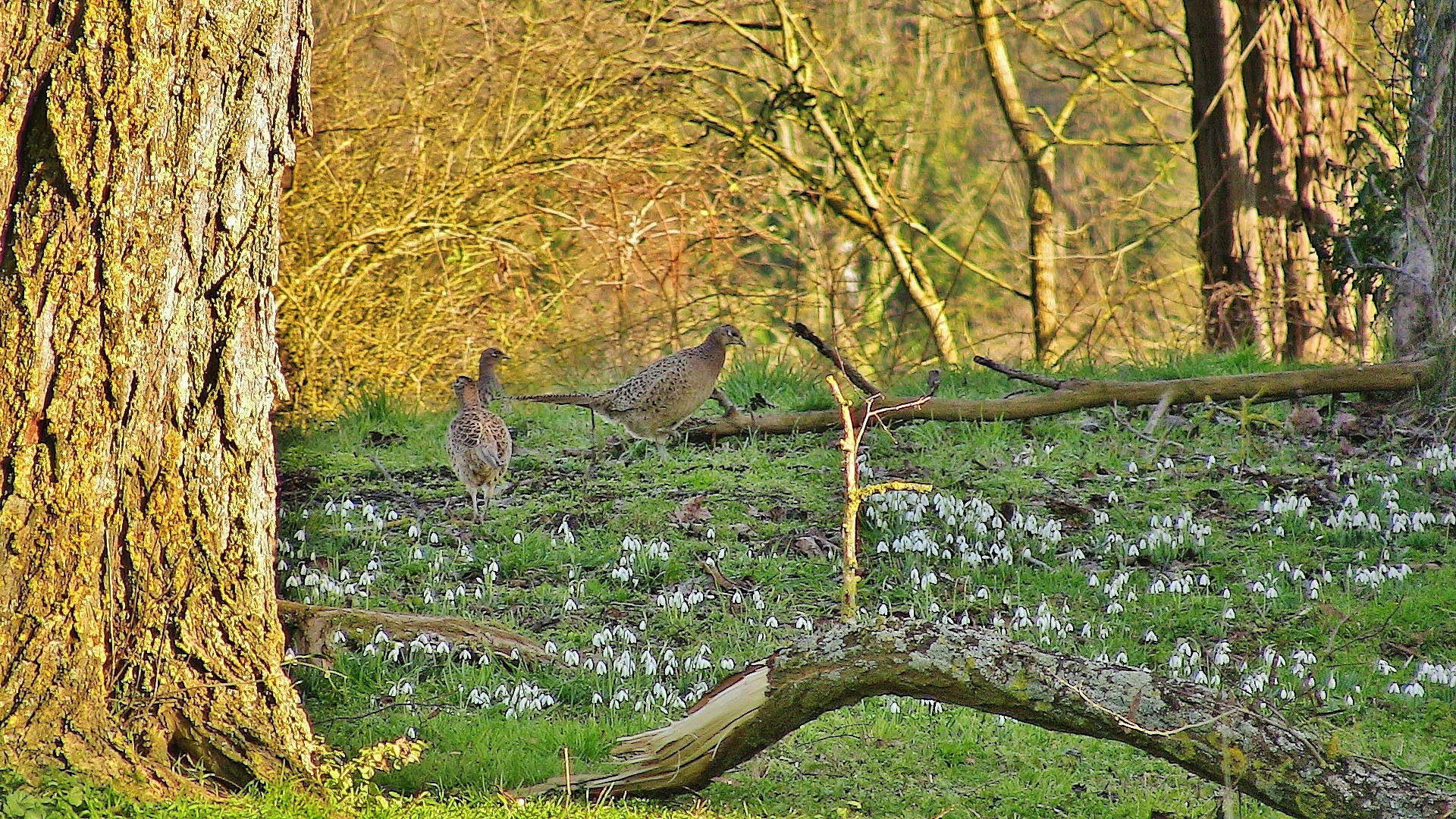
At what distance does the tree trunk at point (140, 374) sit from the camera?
3.20m

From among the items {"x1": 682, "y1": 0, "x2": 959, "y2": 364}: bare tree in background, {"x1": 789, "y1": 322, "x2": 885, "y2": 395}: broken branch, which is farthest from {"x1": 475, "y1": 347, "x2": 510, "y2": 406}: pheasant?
{"x1": 682, "y1": 0, "x2": 959, "y2": 364}: bare tree in background

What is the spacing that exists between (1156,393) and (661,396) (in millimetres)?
2906

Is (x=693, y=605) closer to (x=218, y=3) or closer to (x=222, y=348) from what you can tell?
(x=222, y=348)

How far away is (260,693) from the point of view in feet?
11.9

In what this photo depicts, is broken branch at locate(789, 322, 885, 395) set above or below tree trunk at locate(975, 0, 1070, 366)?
below

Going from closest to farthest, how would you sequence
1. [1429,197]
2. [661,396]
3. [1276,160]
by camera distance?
[661,396], [1429,197], [1276,160]

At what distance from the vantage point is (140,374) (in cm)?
330

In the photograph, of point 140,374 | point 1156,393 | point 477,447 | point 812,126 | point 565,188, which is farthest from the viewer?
point 812,126

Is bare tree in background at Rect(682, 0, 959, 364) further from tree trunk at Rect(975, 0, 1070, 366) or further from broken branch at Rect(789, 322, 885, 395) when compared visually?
broken branch at Rect(789, 322, 885, 395)

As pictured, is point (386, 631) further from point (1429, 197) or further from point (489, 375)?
point (1429, 197)

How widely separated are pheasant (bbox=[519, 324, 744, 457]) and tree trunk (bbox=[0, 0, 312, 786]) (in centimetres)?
360

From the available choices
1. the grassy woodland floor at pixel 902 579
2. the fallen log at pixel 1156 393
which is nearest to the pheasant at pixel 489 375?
the grassy woodland floor at pixel 902 579

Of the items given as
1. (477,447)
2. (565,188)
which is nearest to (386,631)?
(477,447)

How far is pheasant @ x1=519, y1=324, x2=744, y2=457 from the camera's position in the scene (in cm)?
725
